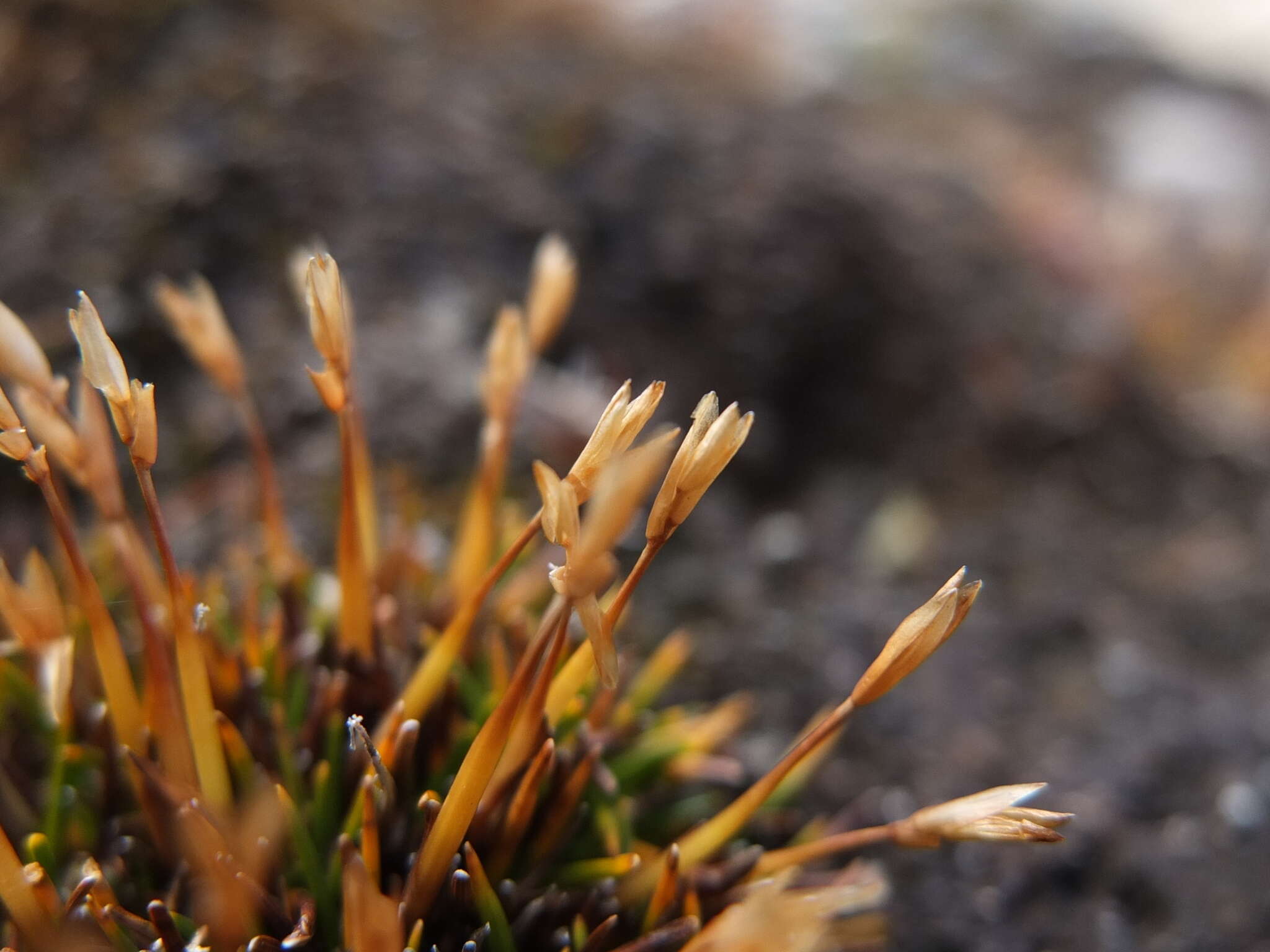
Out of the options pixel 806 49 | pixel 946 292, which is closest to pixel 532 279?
pixel 946 292

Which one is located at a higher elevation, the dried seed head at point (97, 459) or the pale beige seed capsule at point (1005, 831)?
the dried seed head at point (97, 459)

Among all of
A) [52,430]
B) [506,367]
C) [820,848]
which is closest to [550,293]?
[506,367]

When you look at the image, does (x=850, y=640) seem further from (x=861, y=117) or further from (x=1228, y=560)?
(x=861, y=117)

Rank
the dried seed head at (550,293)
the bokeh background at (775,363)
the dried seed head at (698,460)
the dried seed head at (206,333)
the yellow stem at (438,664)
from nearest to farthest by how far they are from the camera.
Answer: the dried seed head at (698,460) → the yellow stem at (438,664) → the dried seed head at (206,333) → the dried seed head at (550,293) → the bokeh background at (775,363)

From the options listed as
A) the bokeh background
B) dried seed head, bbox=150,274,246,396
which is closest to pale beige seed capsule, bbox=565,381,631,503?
dried seed head, bbox=150,274,246,396

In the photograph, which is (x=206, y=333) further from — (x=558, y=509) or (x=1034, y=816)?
(x=1034, y=816)

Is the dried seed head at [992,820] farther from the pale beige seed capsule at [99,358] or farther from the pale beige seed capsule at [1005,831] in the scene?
the pale beige seed capsule at [99,358]

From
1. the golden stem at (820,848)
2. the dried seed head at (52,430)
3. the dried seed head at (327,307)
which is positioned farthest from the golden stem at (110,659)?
the golden stem at (820,848)
